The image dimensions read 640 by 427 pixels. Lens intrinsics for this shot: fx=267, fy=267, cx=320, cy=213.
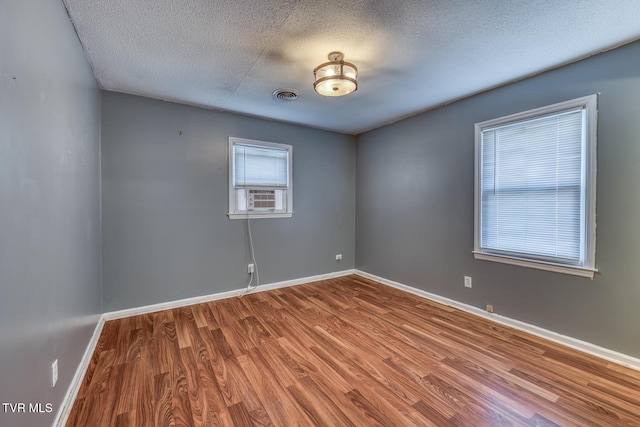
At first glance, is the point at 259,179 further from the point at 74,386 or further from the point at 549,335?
the point at 549,335

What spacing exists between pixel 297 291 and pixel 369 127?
271 centimetres

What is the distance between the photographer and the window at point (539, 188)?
2.20 meters

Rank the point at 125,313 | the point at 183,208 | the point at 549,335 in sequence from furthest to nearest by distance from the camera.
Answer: the point at 183,208 → the point at 125,313 → the point at 549,335

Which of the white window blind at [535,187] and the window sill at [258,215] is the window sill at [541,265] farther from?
the window sill at [258,215]

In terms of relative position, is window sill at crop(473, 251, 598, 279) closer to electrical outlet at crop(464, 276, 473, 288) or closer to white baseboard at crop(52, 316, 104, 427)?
electrical outlet at crop(464, 276, 473, 288)

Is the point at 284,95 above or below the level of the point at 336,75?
above

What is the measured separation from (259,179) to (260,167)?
169 mm

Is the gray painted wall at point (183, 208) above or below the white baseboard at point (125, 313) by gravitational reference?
above

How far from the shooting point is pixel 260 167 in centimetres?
371

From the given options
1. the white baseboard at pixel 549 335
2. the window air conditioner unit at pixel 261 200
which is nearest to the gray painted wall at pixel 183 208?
the window air conditioner unit at pixel 261 200

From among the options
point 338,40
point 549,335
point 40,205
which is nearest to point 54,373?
point 40,205

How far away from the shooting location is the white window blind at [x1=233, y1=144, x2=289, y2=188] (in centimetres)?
355

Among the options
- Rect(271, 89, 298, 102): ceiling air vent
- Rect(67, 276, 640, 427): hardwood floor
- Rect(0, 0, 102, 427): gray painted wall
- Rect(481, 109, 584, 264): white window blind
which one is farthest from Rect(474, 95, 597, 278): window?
Rect(0, 0, 102, 427): gray painted wall

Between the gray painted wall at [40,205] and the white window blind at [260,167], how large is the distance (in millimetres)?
1654
